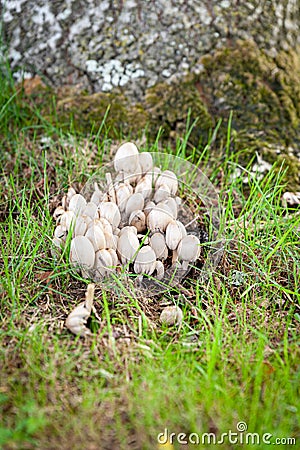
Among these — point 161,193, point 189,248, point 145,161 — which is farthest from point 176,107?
point 189,248

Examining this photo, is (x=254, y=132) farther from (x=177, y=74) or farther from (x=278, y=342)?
(x=278, y=342)

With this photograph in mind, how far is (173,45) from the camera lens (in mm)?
2438

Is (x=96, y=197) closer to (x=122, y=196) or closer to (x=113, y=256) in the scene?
(x=122, y=196)

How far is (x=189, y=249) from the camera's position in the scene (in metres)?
1.70

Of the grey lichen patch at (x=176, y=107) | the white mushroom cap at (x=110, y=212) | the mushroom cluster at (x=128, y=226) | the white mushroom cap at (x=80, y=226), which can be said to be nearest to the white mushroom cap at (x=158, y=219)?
the mushroom cluster at (x=128, y=226)

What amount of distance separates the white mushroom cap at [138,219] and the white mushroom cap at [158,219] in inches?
1.1

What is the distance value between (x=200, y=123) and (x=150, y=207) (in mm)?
790

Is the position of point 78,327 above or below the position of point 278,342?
above

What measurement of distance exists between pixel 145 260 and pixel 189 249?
0.51ft

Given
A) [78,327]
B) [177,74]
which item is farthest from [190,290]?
[177,74]

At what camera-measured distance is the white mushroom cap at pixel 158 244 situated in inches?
66.6

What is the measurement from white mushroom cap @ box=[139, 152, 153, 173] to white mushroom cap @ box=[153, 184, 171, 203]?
119mm

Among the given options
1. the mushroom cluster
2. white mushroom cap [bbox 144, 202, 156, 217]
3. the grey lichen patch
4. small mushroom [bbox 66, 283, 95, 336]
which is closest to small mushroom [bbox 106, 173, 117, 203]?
the mushroom cluster

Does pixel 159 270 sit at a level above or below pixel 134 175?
below
